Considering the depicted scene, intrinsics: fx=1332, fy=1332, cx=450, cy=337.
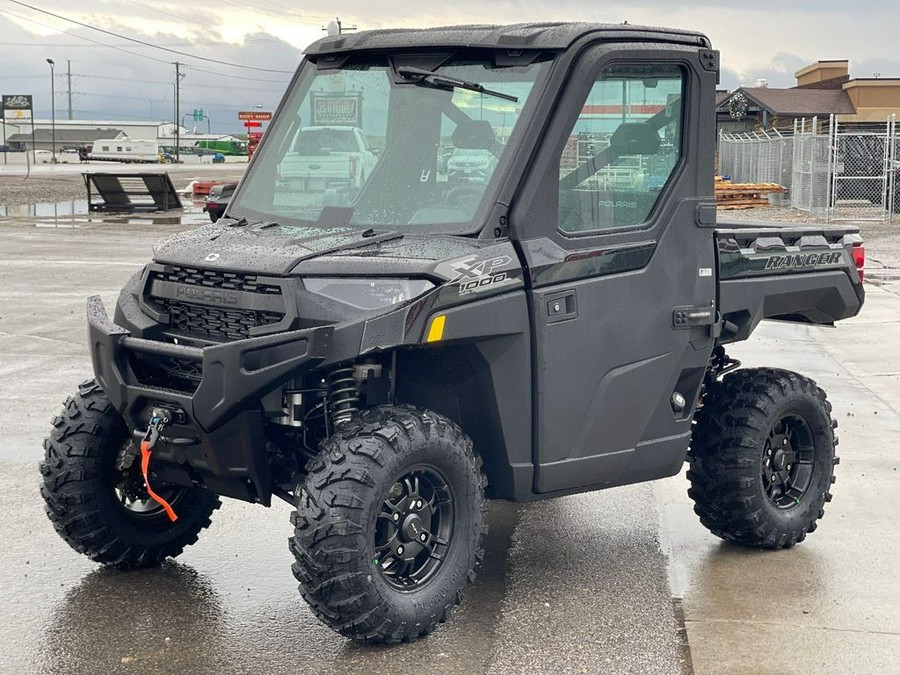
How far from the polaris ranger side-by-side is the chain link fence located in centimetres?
2199

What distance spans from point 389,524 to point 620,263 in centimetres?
143

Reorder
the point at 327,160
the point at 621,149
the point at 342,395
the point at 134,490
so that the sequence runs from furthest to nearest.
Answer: the point at 134,490
the point at 327,160
the point at 621,149
the point at 342,395

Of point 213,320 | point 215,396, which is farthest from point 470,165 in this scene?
point 215,396

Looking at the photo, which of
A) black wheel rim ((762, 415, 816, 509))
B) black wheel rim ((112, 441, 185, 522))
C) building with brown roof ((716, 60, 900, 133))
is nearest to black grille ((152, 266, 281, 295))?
black wheel rim ((112, 441, 185, 522))

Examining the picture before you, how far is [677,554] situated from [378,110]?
2437 mm

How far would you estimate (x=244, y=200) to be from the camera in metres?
5.83

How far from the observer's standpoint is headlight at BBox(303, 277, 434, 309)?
466 centimetres

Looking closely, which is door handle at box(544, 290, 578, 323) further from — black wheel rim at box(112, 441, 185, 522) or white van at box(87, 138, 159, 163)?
white van at box(87, 138, 159, 163)

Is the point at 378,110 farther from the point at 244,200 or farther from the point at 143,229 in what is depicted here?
the point at 143,229

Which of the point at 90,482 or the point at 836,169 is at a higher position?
the point at 836,169

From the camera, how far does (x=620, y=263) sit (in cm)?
536

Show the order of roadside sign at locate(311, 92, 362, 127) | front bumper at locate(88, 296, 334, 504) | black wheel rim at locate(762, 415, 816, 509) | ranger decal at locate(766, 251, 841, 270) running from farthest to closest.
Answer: black wheel rim at locate(762, 415, 816, 509), ranger decal at locate(766, 251, 841, 270), roadside sign at locate(311, 92, 362, 127), front bumper at locate(88, 296, 334, 504)

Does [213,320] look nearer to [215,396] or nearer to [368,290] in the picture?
[215,396]

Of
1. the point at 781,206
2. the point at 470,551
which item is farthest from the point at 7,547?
the point at 781,206
